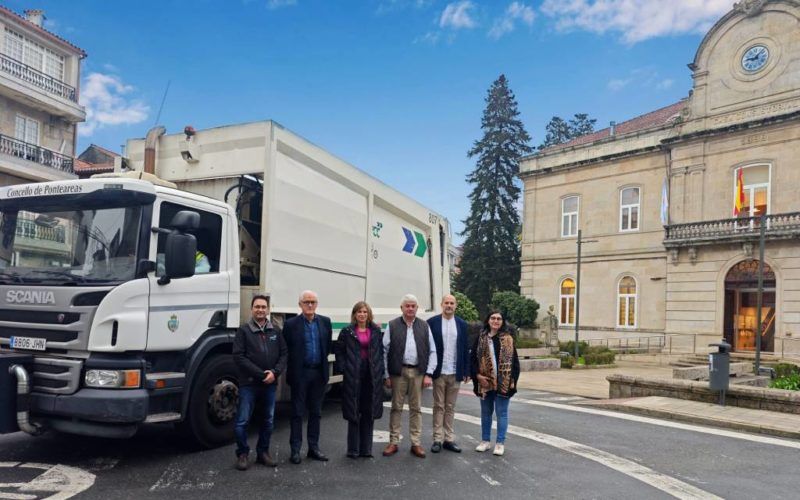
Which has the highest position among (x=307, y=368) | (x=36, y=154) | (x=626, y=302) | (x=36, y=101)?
(x=36, y=101)

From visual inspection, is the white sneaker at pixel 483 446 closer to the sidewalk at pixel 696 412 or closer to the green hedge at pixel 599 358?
the sidewalk at pixel 696 412

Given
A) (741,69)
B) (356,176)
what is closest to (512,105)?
(741,69)

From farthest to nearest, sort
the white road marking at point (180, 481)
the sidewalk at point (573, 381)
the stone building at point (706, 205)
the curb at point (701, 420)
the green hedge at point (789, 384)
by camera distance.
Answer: the stone building at point (706, 205) < the sidewalk at point (573, 381) < the green hedge at point (789, 384) < the curb at point (701, 420) < the white road marking at point (180, 481)

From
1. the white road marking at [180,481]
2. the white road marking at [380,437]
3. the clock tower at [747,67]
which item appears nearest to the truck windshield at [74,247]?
the white road marking at [180,481]

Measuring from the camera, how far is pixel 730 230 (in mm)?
23484

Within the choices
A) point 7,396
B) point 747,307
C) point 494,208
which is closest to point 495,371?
point 7,396

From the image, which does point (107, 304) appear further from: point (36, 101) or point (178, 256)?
point (36, 101)

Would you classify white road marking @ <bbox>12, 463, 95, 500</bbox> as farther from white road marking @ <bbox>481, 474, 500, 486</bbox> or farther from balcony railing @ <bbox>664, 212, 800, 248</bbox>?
balcony railing @ <bbox>664, 212, 800, 248</bbox>

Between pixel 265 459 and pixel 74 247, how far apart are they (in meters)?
2.79

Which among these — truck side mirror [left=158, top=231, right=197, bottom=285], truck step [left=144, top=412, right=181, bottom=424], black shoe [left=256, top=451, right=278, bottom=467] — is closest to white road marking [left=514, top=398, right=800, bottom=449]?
black shoe [left=256, top=451, right=278, bottom=467]

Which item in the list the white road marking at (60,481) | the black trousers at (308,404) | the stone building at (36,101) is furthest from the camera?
the stone building at (36,101)

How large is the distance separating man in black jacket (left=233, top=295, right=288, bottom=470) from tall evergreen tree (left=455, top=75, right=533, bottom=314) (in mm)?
37008

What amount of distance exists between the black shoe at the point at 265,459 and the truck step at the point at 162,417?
0.89 metres

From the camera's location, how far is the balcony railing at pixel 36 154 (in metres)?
22.4
